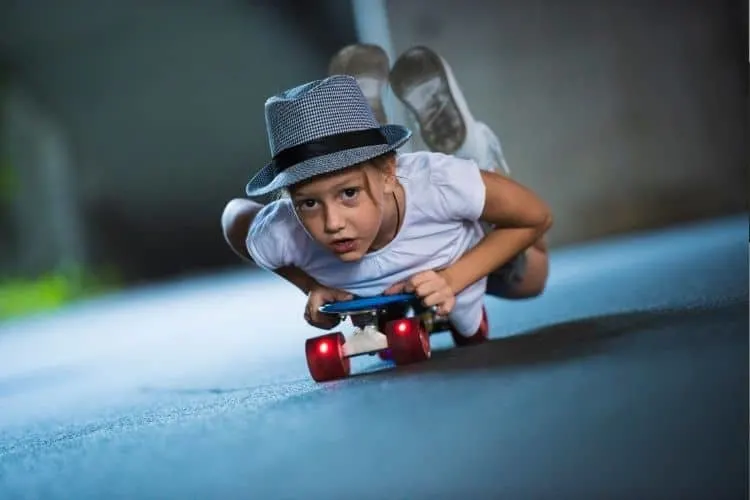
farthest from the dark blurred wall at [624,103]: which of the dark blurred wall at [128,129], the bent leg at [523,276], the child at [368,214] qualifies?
the dark blurred wall at [128,129]

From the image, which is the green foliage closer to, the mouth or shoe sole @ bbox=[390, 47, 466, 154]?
shoe sole @ bbox=[390, 47, 466, 154]

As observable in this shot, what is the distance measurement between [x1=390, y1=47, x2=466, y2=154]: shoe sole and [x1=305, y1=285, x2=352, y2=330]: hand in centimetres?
44

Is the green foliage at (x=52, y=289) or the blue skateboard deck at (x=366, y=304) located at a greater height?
the blue skateboard deck at (x=366, y=304)

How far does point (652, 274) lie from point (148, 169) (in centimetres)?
276

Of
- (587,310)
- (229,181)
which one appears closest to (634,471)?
(587,310)

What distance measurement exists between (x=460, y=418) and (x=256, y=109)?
3.14 meters

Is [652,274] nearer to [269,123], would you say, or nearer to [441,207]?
[441,207]

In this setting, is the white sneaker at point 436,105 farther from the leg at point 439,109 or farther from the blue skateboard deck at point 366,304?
the blue skateboard deck at point 366,304

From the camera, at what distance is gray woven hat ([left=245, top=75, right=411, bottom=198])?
955mm

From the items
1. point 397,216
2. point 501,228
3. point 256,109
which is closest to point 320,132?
point 397,216

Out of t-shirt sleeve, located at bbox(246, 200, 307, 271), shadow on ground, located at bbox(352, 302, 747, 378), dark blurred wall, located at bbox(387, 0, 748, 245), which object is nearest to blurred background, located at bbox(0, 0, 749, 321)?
dark blurred wall, located at bbox(387, 0, 748, 245)

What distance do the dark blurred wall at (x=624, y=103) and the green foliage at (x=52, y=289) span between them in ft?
6.75

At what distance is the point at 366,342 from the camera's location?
1054 millimetres

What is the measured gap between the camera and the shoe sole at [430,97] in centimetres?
151
